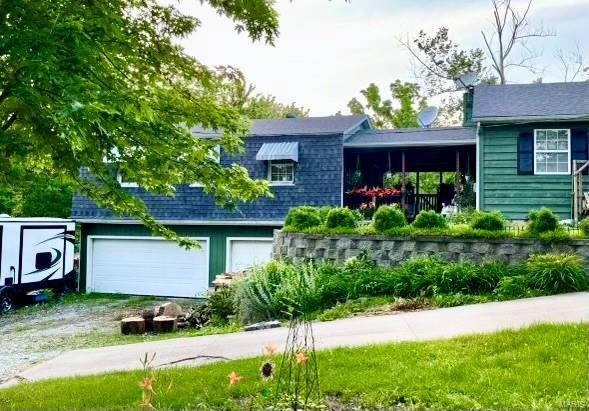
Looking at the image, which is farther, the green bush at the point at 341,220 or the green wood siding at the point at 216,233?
the green wood siding at the point at 216,233

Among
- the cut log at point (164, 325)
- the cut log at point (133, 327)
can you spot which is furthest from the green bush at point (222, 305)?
the cut log at point (133, 327)

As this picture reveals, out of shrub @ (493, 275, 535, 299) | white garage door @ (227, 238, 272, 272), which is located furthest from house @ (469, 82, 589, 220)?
white garage door @ (227, 238, 272, 272)

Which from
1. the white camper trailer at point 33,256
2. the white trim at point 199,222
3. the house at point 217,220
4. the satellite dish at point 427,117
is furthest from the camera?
the satellite dish at point 427,117

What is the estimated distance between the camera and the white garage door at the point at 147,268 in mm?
16859

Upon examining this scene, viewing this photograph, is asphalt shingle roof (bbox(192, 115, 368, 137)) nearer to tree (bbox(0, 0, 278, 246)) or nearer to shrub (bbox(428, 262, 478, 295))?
shrub (bbox(428, 262, 478, 295))

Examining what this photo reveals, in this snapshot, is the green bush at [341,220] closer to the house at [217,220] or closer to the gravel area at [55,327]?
the gravel area at [55,327]

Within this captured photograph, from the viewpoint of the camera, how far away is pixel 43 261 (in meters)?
16.0

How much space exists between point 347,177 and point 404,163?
6.03ft

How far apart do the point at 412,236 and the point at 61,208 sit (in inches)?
682

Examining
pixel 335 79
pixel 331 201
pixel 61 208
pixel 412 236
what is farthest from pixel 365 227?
pixel 61 208

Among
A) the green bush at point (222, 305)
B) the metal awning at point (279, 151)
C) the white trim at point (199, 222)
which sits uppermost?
the metal awning at point (279, 151)

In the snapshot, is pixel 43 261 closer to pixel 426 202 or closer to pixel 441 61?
pixel 426 202

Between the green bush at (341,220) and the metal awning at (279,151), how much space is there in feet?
17.7

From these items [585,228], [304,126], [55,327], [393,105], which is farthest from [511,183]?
[393,105]
